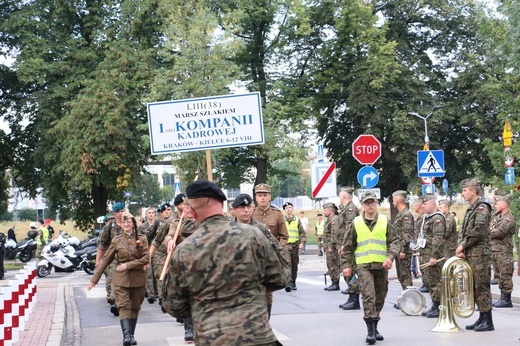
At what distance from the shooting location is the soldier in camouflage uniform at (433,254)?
13.2 metres

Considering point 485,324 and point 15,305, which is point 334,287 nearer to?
point 485,324

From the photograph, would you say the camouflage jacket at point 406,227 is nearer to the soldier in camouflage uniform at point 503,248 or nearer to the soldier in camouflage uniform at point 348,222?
the soldier in camouflage uniform at point 348,222

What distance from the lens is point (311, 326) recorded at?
1266cm

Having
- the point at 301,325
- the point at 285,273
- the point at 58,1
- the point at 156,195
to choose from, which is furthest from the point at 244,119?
the point at 156,195

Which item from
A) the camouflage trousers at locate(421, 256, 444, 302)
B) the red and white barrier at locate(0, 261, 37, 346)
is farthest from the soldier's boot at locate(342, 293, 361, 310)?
the red and white barrier at locate(0, 261, 37, 346)

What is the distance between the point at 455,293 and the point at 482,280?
1.23 feet

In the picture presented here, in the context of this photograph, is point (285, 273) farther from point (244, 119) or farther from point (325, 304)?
point (325, 304)

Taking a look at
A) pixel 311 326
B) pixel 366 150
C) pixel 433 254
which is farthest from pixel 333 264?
pixel 366 150

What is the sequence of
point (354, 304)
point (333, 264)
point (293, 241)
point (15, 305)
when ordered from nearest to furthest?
point (15, 305) → point (354, 304) → point (333, 264) → point (293, 241)

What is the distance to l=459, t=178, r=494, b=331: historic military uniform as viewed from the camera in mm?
11281

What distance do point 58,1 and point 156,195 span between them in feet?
189

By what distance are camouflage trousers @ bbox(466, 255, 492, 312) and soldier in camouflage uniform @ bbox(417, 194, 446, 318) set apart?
1817mm

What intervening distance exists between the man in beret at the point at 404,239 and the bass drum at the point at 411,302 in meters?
1.43

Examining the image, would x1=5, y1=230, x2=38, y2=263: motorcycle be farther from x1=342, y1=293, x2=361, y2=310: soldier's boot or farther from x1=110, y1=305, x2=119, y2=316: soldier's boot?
x1=342, y1=293, x2=361, y2=310: soldier's boot
